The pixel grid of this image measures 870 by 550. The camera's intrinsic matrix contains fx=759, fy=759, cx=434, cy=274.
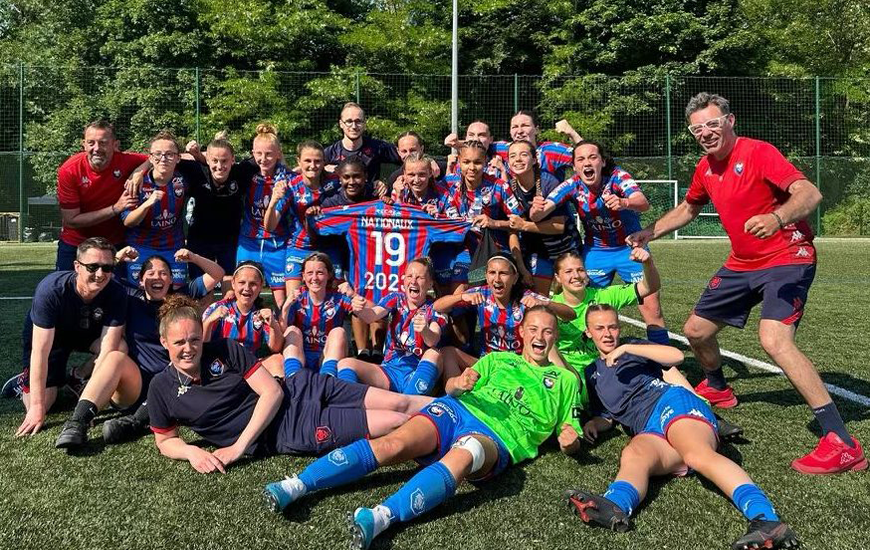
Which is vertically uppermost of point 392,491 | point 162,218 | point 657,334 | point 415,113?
point 415,113

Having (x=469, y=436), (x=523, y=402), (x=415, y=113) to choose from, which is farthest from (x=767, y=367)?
(x=415, y=113)

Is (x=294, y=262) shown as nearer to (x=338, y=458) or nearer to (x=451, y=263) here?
(x=451, y=263)

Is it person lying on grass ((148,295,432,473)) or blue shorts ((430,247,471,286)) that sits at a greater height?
blue shorts ((430,247,471,286))

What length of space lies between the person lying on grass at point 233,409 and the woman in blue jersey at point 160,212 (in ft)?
6.63

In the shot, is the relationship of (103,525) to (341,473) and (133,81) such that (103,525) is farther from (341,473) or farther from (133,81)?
(133,81)

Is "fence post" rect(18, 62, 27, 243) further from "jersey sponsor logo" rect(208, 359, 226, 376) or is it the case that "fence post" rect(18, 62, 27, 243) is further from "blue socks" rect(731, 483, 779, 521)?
"blue socks" rect(731, 483, 779, 521)

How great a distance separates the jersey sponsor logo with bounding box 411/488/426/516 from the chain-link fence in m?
18.9

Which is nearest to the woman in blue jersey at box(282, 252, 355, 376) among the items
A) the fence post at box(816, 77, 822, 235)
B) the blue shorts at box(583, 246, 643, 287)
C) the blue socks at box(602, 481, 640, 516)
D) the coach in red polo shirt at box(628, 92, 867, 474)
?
the blue shorts at box(583, 246, 643, 287)

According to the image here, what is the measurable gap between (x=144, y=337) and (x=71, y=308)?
481 mm

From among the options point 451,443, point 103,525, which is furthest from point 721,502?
point 103,525

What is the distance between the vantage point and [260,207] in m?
6.24

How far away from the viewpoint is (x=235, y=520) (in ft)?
10.6

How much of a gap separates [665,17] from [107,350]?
2553 centimetres

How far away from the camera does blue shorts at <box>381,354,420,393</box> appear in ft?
16.2
